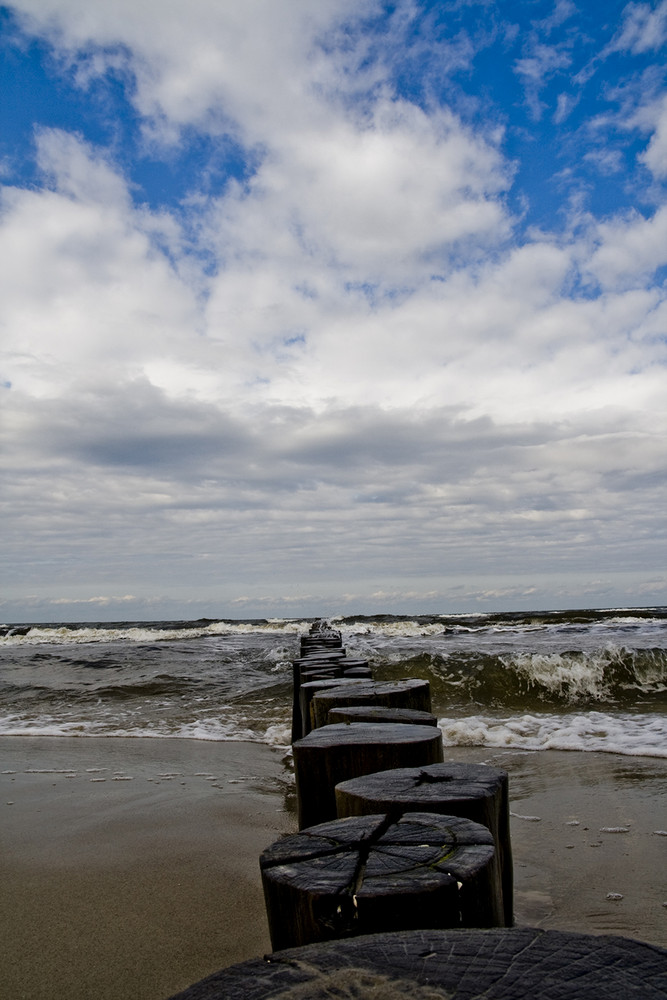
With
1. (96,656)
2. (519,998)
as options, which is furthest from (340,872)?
(96,656)

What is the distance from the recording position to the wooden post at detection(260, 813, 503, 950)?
1230 mm

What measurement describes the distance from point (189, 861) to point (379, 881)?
2.95 meters

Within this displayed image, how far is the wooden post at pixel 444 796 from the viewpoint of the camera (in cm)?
175

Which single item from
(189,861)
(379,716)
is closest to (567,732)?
(189,861)

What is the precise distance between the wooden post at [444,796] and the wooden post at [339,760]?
0.28 metres

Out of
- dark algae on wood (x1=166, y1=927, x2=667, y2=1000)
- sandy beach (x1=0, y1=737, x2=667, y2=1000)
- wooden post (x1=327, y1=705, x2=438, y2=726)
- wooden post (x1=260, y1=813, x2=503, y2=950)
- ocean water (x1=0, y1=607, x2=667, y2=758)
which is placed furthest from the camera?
ocean water (x1=0, y1=607, x2=667, y2=758)

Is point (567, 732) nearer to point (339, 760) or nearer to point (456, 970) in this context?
point (339, 760)

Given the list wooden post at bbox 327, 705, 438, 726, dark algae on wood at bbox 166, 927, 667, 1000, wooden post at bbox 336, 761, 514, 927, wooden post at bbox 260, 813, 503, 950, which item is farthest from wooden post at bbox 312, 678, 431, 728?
dark algae on wood at bbox 166, 927, 667, 1000

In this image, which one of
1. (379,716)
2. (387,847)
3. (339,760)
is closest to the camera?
(387,847)

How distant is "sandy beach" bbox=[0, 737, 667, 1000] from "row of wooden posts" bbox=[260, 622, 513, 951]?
109 centimetres

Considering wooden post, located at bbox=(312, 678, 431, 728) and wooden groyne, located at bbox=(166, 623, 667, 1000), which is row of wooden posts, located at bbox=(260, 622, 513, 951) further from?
wooden post, located at bbox=(312, 678, 431, 728)

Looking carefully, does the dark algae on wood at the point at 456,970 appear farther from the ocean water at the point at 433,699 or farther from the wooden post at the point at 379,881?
the ocean water at the point at 433,699

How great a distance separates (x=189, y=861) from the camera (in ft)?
12.5

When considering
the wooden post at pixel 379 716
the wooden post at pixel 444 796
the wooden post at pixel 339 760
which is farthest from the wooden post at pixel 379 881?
the wooden post at pixel 379 716
